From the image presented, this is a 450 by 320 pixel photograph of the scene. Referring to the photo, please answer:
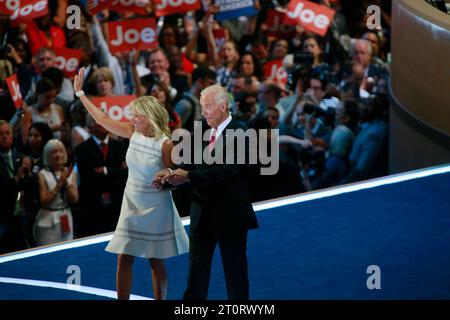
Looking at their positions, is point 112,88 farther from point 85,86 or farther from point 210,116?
point 210,116

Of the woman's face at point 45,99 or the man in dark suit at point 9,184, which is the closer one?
the man in dark suit at point 9,184

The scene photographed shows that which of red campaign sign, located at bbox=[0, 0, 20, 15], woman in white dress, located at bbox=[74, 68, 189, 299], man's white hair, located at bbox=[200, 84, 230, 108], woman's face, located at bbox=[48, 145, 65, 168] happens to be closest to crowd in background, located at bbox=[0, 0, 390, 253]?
woman's face, located at bbox=[48, 145, 65, 168]

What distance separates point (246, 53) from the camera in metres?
10.5

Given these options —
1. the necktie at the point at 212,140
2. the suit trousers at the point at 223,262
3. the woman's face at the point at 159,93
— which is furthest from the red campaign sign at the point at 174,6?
the suit trousers at the point at 223,262

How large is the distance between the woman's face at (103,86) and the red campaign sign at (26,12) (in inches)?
30.8

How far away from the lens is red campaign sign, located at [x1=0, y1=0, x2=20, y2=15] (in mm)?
10281

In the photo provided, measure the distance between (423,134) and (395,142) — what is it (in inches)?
24.5

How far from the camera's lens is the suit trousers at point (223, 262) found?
6.49 meters

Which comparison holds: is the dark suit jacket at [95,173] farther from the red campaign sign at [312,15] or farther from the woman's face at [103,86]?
the red campaign sign at [312,15]

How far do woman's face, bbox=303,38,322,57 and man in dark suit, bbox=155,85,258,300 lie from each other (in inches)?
170

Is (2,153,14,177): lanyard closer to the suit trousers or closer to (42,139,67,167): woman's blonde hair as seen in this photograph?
(42,139,67,167): woman's blonde hair

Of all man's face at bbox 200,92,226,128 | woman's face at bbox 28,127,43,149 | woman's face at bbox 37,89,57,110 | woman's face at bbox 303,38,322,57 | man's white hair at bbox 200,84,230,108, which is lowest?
woman's face at bbox 28,127,43,149

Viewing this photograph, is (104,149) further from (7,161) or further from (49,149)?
(7,161)
